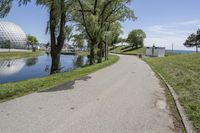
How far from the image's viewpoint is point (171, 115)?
7.66 metres

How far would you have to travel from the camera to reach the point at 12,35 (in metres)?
124

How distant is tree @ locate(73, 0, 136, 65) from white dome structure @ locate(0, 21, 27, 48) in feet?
313

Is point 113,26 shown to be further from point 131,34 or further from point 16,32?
point 16,32

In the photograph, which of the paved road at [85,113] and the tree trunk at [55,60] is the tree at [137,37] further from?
the paved road at [85,113]

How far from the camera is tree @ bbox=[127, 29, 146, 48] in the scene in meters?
103

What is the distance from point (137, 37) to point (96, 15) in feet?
253

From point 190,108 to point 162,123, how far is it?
1.96 meters

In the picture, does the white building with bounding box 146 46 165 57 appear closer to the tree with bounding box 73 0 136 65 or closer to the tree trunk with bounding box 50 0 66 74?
the tree with bounding box 73 0 136 65

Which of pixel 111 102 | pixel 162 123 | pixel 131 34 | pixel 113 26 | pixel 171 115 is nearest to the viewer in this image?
pixel 162 123

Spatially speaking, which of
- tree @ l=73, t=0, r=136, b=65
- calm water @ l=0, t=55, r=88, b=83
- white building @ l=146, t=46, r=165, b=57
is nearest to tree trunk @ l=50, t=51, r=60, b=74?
calm water @ l=0, t=55, r=88, b=83

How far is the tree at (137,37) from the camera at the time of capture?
102688 millimetres

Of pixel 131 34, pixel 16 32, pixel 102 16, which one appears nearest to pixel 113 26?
pixel 102 16

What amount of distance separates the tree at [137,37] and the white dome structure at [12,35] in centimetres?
5396

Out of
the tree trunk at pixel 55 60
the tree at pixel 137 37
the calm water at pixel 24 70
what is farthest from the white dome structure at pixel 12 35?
the tree trunk at pixel 55 60
